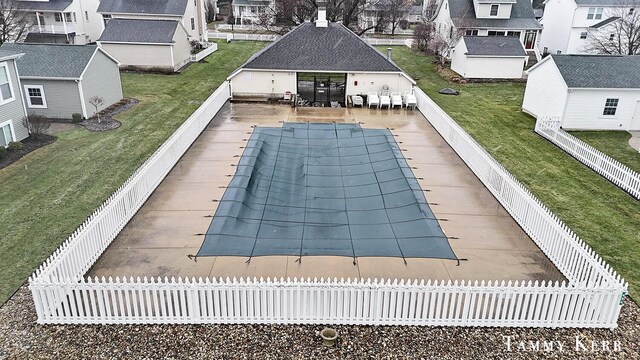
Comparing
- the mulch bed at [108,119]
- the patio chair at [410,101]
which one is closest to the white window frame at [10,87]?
the mulch bed at [108,119]

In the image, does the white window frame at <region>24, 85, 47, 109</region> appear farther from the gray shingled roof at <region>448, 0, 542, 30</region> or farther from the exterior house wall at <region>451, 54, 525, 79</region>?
the gray shingled roof at <region>448, 0, 542, 30</region>

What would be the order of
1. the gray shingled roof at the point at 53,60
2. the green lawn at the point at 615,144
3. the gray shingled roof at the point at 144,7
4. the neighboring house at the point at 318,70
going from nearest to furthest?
1. the green lawn at the point at 615,144
2. the gray shingled roof at the point at 53,60
3. the neighboring house at the point at 318,70
4. the gray shingled roof at the point at 144,7

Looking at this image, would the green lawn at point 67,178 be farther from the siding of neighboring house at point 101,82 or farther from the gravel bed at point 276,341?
the gravel bed at point 276,341

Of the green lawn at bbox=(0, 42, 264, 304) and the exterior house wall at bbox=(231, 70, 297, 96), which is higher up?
the exterior house wall at bbox=(231, 70, 297, 96)

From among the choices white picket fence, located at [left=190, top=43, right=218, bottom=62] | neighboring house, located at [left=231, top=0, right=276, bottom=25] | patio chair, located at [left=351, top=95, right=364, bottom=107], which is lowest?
→ patio chair, located at [left=351, top=95, right=364, bottom=107]

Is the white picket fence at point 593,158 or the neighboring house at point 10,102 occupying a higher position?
the neighboring house at point 10,102

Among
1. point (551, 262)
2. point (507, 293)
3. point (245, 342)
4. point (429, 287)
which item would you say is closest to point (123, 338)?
point (245, 342)

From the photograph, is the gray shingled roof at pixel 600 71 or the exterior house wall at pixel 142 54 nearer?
the gray shingled roof at pixel 600 71

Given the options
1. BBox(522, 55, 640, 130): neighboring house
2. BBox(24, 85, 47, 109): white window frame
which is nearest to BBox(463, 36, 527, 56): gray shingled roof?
BBox(522, 55, 640, 130): neighboring house
